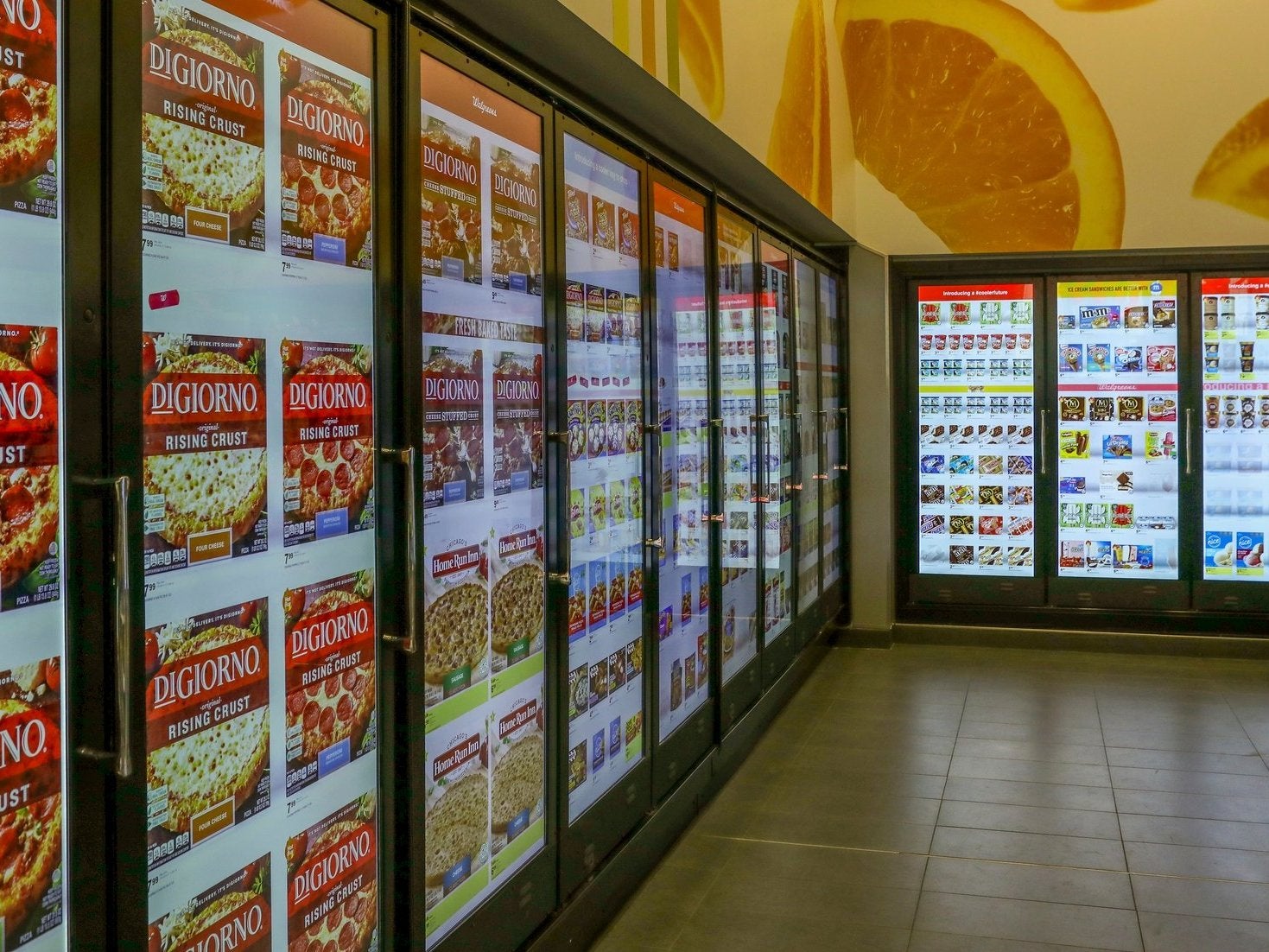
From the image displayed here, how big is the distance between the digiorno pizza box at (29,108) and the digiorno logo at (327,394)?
0.64m

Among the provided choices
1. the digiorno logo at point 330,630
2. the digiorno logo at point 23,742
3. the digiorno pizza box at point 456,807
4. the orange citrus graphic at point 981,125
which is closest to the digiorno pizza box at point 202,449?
the digiorno logo at point 330,630

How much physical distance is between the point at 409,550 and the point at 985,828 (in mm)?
3086

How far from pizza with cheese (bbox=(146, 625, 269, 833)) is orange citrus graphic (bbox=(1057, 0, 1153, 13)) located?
7000 millimetres

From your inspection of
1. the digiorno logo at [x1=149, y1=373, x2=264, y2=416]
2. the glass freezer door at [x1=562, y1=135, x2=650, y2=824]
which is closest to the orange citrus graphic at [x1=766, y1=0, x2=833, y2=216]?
the glass freezer door at [x1=562, y1=135, x2=650, y2=824]

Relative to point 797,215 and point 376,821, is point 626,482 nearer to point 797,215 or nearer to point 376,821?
point 376,821

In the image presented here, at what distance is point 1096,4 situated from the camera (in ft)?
24.2

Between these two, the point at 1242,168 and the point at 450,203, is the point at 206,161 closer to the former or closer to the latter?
the point at 450,203

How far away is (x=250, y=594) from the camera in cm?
213

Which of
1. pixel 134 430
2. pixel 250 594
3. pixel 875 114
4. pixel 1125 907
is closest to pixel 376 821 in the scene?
pixel 250 594

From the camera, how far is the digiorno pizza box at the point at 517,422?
3.12 m

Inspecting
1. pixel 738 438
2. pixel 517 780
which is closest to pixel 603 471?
pixel 517 780

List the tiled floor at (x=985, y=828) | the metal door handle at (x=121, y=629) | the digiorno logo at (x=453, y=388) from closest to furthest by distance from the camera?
1. the metal door handle at (x=121, y=629)
2. the digiorno logo at (x=453, y=388)
3. the tiled floor at (x=985, y=828)

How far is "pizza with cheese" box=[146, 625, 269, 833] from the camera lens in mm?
1913

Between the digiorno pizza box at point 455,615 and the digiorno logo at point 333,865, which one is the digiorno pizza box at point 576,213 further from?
the digiorno logo at point 333,865
